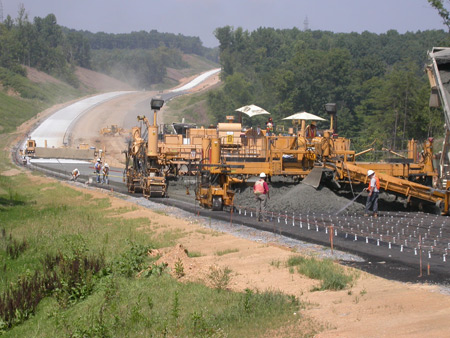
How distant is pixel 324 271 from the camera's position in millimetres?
12188

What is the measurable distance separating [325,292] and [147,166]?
65.9 ft

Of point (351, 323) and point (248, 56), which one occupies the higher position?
point (248, 56)

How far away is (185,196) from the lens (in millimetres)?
29375

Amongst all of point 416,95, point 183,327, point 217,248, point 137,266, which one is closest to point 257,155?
point 217,248

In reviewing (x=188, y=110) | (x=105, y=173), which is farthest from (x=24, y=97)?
(x=105, y=173)

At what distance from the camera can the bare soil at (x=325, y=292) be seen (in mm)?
8953

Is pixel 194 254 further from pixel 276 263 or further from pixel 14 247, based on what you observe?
pixel 14 247

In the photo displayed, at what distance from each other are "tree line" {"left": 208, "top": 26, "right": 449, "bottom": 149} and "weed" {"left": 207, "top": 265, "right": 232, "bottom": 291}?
24.2m

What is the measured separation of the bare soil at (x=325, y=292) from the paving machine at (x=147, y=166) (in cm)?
986

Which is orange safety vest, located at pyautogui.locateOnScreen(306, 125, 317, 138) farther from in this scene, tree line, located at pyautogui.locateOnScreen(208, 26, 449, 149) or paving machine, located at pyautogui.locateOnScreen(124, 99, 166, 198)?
paving machine, located at pyautogui.locateOnScreen(124, 99, 166, 198)

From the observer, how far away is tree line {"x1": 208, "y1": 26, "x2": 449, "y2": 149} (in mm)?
56781

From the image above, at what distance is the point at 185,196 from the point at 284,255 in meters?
15.3

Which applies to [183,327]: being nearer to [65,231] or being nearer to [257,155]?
[65,231]

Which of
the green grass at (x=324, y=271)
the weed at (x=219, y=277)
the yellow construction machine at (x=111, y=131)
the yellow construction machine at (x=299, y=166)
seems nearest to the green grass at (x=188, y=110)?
the yellow construction machine at (x=111, y=131)
